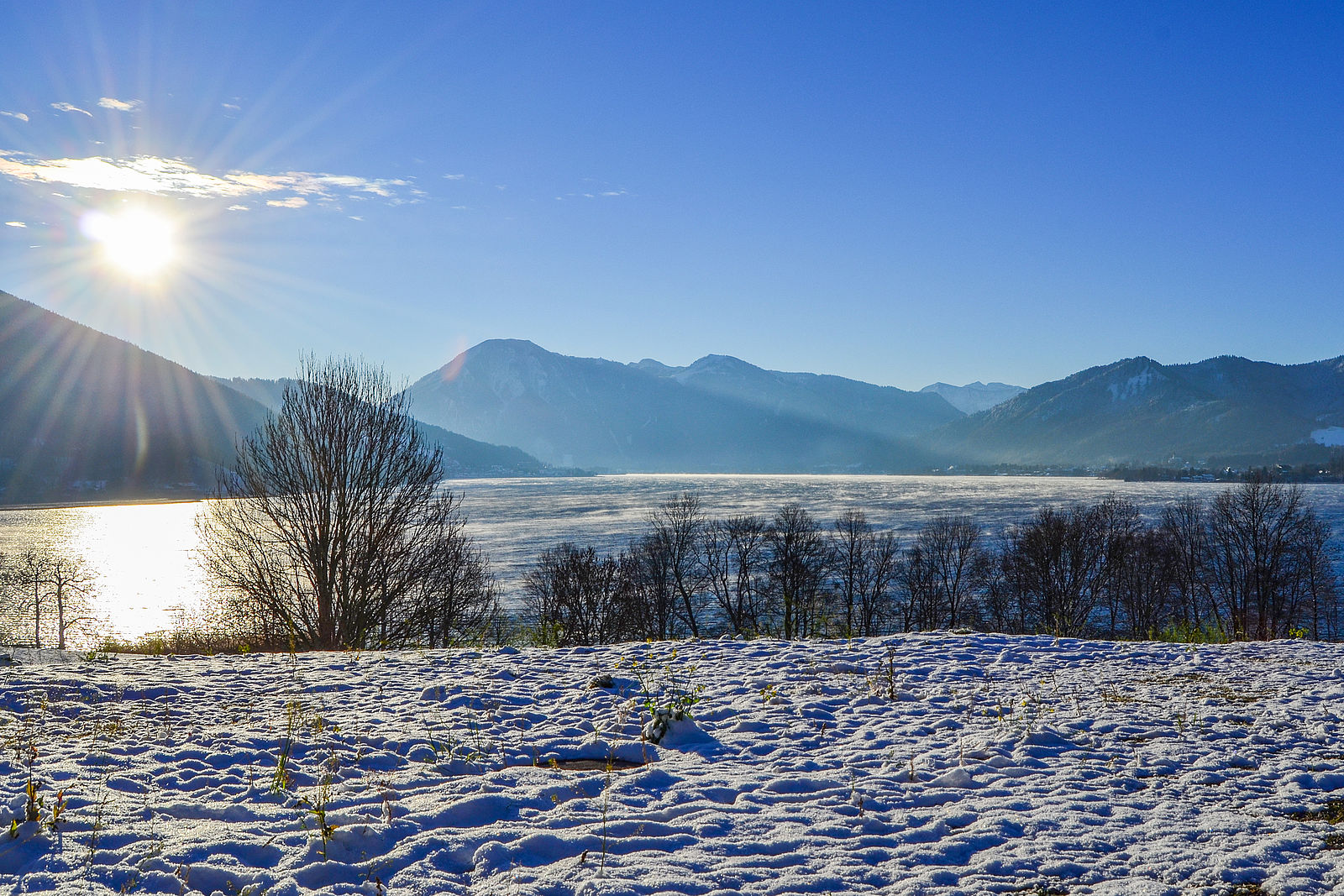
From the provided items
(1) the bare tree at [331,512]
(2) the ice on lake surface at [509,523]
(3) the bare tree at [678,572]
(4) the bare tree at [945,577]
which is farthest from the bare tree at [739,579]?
(1) the bare tree at [331,512]

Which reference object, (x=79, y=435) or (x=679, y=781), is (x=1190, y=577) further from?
(x=79, y=435)

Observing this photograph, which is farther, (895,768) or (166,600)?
(166,600)

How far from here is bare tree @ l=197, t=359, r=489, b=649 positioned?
1984cm

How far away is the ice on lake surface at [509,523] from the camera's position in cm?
7569

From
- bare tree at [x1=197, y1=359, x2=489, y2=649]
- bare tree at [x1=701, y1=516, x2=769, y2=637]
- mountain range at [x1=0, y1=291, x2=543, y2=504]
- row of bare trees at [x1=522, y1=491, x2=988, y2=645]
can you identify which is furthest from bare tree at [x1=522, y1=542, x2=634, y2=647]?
mountain range at [x1=0, y1=291, x2=543, y2=504]

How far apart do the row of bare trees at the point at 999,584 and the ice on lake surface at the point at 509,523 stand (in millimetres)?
15394

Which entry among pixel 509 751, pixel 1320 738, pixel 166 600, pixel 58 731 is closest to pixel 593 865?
pixel 509 751

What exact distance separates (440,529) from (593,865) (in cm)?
2033

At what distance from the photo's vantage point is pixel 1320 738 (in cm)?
699

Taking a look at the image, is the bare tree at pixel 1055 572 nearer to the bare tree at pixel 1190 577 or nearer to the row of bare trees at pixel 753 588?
the row of bare trees at pixel 753 588

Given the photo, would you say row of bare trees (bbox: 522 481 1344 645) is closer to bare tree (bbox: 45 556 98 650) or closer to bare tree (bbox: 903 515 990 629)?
bare tree (bbox: 903 515 990 629)

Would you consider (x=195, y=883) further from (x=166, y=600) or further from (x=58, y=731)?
(x=166, y=600)

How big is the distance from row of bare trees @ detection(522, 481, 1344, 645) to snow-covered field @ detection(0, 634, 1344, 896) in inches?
1712

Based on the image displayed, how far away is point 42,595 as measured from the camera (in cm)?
5953
